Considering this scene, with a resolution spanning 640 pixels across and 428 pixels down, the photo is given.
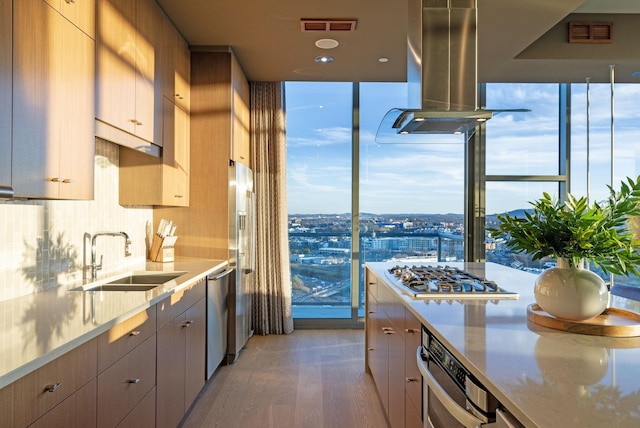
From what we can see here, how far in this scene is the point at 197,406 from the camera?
114 inches

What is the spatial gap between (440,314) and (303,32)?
2.48 m

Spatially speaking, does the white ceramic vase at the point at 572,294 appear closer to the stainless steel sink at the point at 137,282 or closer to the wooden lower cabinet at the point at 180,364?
the wooden lower cabinet at the point at 180,364

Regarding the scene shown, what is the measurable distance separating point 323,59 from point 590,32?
229 cm

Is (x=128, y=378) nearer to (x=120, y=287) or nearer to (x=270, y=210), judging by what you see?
(x=120, y=287)

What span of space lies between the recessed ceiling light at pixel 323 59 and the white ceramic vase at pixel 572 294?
115 inches

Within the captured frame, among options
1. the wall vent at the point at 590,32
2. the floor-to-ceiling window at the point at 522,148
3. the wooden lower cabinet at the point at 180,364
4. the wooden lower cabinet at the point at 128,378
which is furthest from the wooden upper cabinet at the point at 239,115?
the wall vent at the point at 590,32

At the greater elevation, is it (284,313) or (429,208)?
(429,208)

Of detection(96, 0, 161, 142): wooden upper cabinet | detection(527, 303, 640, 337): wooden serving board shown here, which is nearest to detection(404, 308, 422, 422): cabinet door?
detection(527, 303, 640, 337): wooden serving board

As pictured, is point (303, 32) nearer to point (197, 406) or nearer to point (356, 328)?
point (197, 406)

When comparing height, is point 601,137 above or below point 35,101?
above

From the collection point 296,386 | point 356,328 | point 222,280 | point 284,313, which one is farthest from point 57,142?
point 356,328

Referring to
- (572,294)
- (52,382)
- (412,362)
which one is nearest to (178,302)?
(52,382)

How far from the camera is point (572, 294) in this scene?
139cm

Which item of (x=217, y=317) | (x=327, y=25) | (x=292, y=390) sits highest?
(x=327, y=25)
